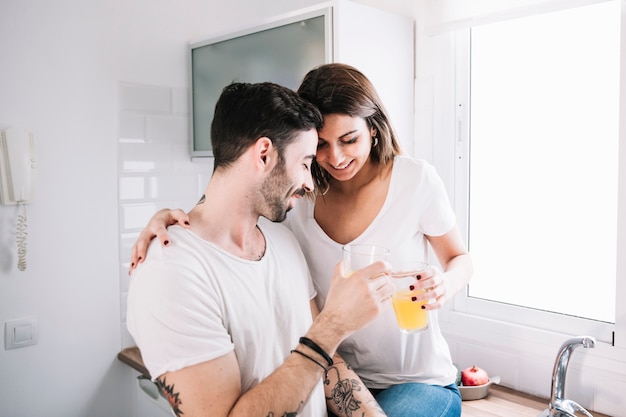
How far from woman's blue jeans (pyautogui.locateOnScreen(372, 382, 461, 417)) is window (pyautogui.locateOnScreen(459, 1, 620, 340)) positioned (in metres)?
0.64

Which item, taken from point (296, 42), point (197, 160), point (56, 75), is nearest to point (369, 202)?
point (296, 42)

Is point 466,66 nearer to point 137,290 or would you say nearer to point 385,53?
point 385,53

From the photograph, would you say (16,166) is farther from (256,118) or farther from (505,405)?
(505,405)

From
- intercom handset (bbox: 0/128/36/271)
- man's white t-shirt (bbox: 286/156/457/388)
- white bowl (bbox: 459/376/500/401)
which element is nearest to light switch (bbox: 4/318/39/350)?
intercom handset (bbox: 0/128/36/271)

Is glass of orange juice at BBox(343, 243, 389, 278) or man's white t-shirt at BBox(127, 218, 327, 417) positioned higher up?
glass of orange juice at BBox(343, 243, 389, 278)

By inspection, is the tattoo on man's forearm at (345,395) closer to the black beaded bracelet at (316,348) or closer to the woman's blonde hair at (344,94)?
the black beaded bracelet at (316,348)

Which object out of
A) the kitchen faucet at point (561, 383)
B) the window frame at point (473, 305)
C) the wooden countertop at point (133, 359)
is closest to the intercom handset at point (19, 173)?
the wooden countertop at point (133, 359)

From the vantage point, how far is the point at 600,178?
5.96 feet

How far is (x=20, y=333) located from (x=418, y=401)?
140 cm

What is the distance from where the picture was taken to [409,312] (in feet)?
4.25

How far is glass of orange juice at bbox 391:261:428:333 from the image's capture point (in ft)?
4.15

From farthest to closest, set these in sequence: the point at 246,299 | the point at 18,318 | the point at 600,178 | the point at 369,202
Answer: the point at 18,318 → the point at 600,178 → the point at 369,202 → the point at 246,299

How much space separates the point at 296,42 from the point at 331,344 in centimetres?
122

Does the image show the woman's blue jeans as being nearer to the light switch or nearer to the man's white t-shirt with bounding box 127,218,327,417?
the man's white t-shirt with bounding box 127,218,327,417
